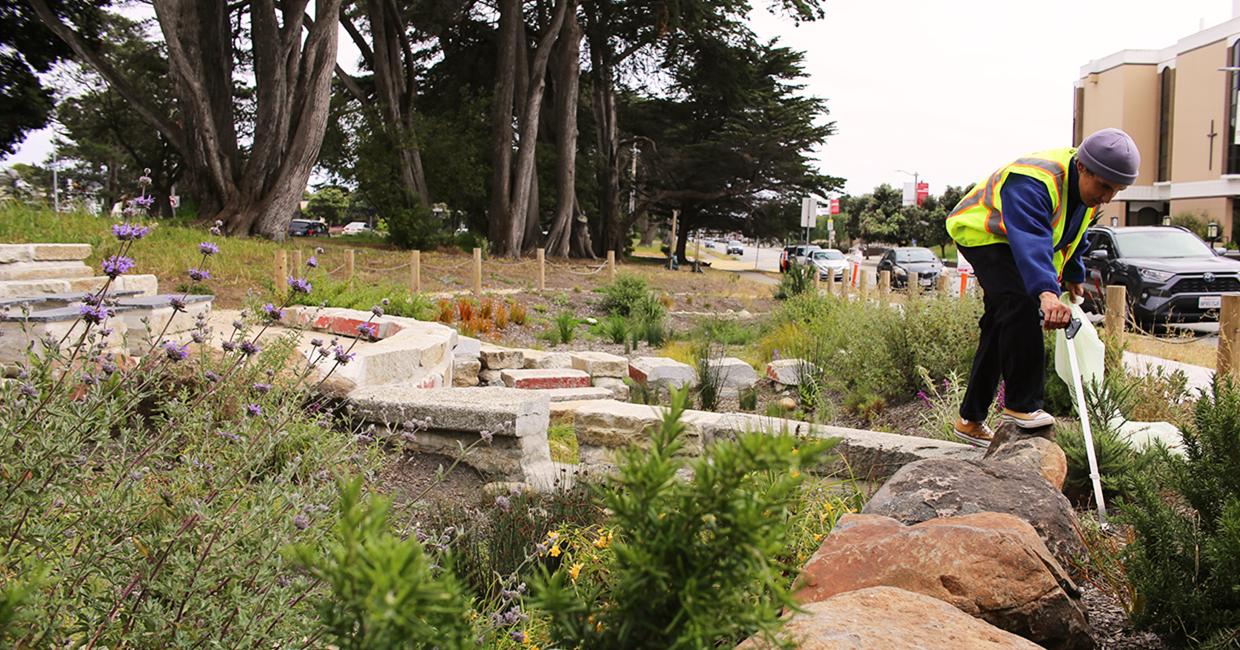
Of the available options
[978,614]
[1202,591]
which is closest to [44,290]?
[978,614]

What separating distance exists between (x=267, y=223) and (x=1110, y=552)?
1575cm

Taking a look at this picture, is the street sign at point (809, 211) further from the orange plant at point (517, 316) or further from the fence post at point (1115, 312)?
the fence post at point (1115, 312)

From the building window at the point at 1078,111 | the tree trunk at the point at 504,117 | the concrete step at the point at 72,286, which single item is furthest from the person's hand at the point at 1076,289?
the building window at the point at 1078,111

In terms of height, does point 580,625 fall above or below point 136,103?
below

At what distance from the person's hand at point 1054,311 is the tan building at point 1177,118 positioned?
49814 millimetres

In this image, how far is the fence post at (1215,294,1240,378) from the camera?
18.8 feet

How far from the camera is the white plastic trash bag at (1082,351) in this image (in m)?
4.37

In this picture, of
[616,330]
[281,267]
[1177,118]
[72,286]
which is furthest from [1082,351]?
[1177,118]

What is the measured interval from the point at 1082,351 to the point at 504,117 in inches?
850

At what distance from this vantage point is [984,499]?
123 inches

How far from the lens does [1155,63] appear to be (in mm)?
55781

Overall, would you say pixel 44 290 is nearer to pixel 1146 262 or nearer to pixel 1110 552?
pixel 1110 552

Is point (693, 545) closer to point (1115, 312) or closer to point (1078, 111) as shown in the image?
point (1115, 312)

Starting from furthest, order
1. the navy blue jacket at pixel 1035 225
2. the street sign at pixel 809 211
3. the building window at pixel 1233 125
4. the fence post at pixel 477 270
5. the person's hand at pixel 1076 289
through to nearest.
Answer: the building window at pixel 1233 125 → the street sign at pixel 809 211 → the fence post at pixel 477 270 → the person's hand at pixel 1076 289 → the navy blue jacket at pixel 1035 225
